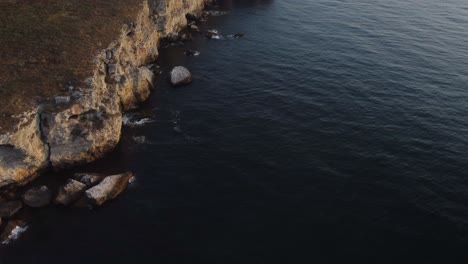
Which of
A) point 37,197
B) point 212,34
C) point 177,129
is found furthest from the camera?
point 212,34

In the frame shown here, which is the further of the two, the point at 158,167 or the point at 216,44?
the point at 216,44

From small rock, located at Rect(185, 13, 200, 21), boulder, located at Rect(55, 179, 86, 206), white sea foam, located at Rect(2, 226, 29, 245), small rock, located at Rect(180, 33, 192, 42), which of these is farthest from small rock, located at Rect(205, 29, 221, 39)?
white sea foam, located at Rect(2, 226, 29, 245)

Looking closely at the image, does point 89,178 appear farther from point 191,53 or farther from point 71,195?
point 191,53

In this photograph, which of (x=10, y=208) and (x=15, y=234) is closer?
(x=15, y=234)

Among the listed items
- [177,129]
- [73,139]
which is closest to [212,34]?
[177,129]

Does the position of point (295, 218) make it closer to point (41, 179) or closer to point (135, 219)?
point (135, 219)

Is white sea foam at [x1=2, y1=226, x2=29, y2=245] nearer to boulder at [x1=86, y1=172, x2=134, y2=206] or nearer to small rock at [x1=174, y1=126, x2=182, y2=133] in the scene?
boulder at [x1=86, y1=172, x2=134, y2=206]

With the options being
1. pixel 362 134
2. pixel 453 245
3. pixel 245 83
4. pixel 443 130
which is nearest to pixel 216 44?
pixel 245 83

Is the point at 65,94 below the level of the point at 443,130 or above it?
above
